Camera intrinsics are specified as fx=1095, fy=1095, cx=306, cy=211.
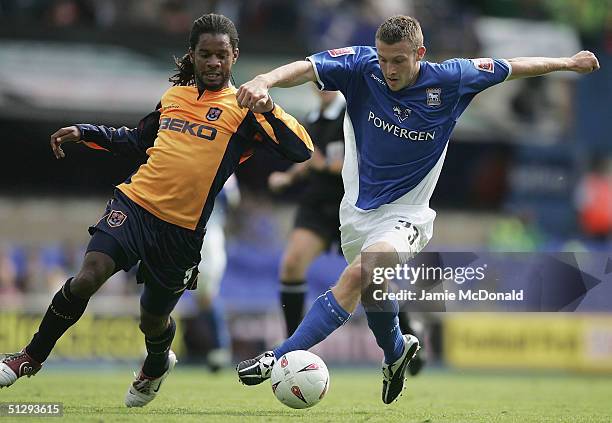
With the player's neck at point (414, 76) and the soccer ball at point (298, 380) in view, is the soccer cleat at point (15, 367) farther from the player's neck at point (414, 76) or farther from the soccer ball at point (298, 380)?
the player's neck at point (414, 76)

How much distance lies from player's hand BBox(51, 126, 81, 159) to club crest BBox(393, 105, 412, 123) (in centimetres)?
183

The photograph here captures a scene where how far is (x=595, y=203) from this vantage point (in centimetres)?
2047

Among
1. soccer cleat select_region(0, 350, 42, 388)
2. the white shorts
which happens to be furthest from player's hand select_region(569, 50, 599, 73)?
soccer cleat select_region(0, 350, 42, 388)

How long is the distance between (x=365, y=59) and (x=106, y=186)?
11411mm

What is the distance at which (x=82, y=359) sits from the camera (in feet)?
41.9

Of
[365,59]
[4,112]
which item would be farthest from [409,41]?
[4,112]

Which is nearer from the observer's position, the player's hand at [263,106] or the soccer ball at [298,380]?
the player's hand at [263,106]

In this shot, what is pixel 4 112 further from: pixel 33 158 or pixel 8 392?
pixel 8 392

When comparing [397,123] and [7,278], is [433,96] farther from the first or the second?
[7,278]

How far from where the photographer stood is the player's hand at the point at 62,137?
6.16 m

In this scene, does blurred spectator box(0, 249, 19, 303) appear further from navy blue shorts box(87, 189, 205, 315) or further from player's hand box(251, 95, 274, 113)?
player's hand box(251, 95, 274, 113)

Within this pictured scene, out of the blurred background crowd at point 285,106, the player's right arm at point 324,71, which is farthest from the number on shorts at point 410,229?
the blurred background crowd at point 285,106

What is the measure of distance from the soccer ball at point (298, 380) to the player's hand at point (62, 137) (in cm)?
171

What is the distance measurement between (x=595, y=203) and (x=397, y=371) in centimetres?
1480
